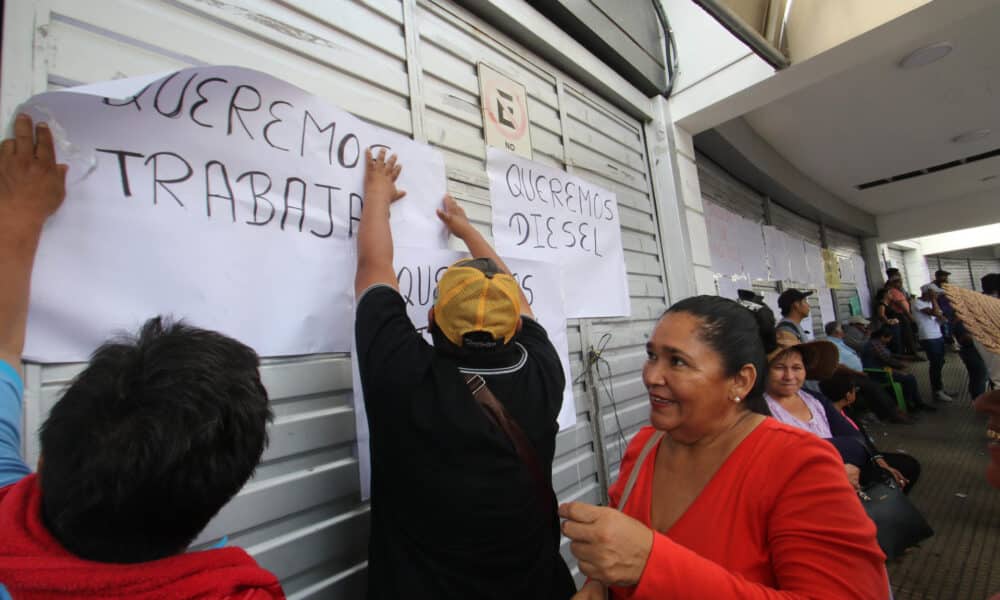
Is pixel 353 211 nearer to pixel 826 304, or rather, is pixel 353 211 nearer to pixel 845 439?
pixel 845 439

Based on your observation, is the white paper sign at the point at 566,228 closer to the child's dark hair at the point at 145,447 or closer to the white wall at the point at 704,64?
the white wall at the point at 704,64

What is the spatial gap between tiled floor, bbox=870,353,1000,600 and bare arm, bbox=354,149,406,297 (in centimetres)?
362

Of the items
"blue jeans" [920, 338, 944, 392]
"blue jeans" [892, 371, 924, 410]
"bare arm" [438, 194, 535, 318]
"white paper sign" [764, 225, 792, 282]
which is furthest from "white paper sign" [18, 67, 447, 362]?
"blue jeans" [920, 338, 944, 392]

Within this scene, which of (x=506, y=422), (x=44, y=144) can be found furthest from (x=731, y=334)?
(x=44, y=144)

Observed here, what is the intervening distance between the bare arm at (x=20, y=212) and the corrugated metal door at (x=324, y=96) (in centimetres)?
10

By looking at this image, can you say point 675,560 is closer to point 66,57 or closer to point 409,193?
point 409,193

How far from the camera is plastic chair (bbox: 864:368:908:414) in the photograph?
266 inches

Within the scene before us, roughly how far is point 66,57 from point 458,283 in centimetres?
111

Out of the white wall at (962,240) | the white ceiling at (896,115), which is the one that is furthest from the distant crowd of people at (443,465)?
the white wall at (962,240)

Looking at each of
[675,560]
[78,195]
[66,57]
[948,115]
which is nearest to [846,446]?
[675,560]

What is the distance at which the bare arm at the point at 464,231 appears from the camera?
1786mm

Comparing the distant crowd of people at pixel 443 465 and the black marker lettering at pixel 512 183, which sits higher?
the black marker lettering at pixel 512 183

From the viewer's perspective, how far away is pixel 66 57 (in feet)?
3.70

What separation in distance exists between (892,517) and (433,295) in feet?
8.06
